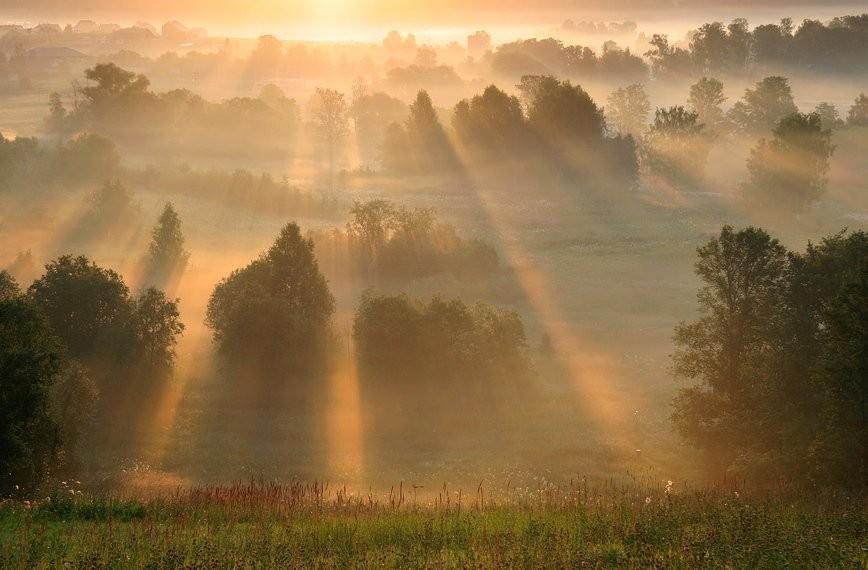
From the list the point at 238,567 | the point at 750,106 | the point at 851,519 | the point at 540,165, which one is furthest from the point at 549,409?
the point at 750,106

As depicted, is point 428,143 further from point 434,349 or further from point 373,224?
point 434,349

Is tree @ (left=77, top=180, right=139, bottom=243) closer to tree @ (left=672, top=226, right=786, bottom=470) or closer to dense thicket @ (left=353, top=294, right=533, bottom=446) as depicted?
dense thicket @ (left=353, top=294, right=533, bottom=446)

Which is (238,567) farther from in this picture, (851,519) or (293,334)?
(293,334)

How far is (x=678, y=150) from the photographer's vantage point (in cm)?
12638

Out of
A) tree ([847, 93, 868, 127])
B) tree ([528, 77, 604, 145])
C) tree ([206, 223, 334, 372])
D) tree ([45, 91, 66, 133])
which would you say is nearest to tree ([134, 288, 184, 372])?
tree ([206, 223, 334, 372])

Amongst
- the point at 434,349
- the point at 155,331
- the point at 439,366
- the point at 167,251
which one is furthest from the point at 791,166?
the point at 155,331

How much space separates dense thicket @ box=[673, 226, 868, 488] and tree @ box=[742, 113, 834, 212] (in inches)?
2884

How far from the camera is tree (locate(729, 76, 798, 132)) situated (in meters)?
147

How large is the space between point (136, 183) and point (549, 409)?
8431 centimetres

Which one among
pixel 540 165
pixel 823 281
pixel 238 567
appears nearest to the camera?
pixel 238 567

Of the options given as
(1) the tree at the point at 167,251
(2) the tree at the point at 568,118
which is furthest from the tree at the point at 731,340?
(2) the tree at the point at 568,118

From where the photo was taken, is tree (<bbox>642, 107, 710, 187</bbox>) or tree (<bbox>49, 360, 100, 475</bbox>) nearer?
tree (<bbox>49, 360, 100, 475</bbox>)

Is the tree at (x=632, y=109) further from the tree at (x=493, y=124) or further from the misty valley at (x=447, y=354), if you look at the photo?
the tree at (x=493, y=124)

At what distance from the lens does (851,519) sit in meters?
17.5
